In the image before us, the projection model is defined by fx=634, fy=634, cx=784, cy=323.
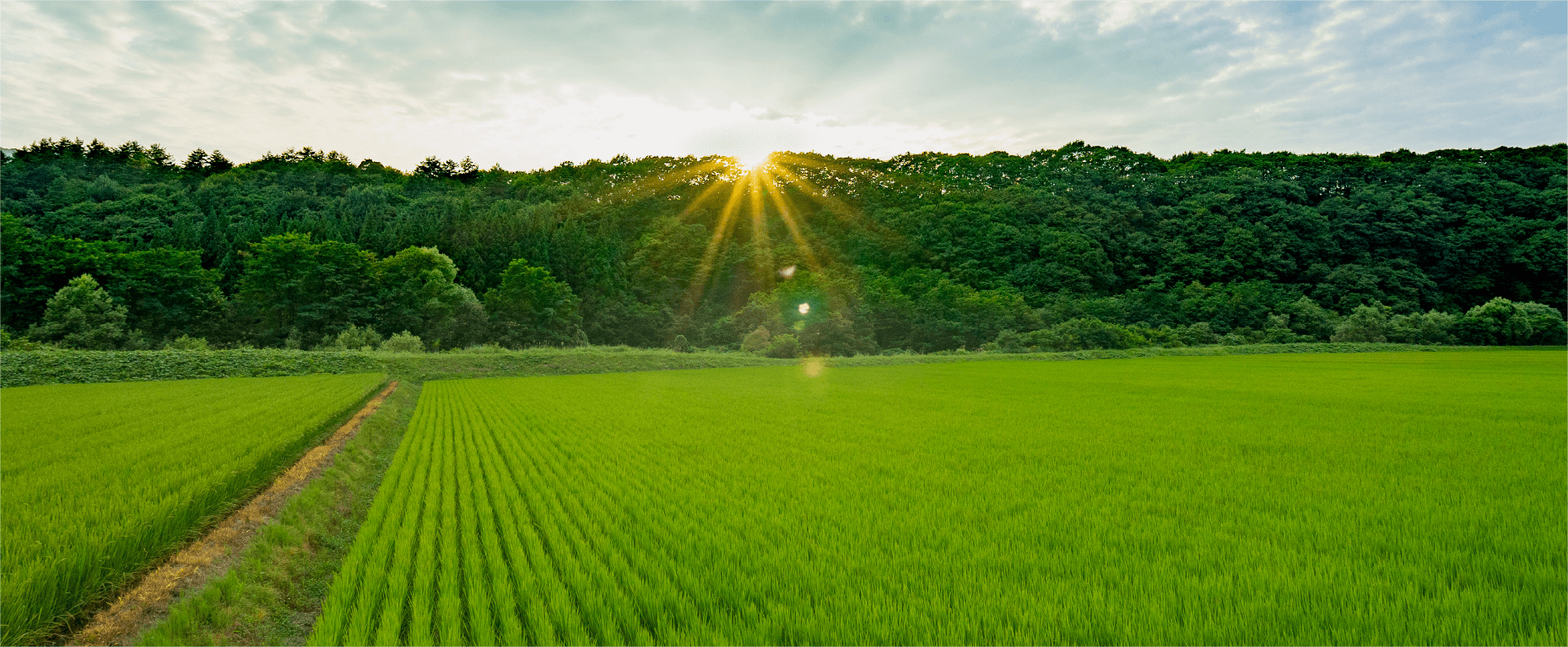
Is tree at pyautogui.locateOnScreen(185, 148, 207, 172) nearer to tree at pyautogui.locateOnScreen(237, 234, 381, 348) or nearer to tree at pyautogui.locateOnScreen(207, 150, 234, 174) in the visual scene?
tree at pyautogui.locateOnScreen(207, 150, 234, 174)

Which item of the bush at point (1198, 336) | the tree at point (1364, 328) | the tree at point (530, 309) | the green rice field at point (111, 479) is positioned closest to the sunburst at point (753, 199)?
the tree at point (530, 309)

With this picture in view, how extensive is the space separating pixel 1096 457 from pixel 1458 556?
3.89 metres

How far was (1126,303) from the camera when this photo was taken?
56.3m

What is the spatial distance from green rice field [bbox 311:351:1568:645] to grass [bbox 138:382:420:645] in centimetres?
33

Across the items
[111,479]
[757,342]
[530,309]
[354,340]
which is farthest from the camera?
[530,309]

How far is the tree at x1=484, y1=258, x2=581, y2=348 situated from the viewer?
50.8 m

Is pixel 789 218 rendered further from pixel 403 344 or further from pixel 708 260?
pixel 403 344

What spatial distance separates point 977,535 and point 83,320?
54410 millimetres

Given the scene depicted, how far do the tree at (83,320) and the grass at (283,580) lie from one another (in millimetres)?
45858

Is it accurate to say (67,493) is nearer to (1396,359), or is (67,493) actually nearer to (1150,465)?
(1150,465)

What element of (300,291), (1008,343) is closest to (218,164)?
(300,291)

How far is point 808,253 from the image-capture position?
6644cm

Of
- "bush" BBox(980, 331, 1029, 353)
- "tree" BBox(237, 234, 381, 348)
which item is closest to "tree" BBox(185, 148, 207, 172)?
"tree" BBox(237, 234, 381, 348)

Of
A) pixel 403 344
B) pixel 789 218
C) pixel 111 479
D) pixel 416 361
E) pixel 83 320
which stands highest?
pixel 789 218
